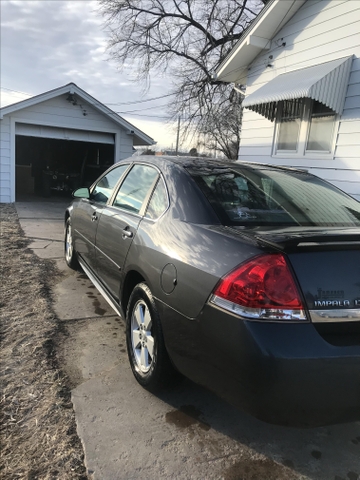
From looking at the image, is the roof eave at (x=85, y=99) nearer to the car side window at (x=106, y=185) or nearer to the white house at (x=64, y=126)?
the white house at (x=64, y=126)

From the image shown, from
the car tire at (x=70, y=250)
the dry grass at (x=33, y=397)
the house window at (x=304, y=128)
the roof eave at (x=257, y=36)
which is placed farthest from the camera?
the roof eave at (x=257, y=36)

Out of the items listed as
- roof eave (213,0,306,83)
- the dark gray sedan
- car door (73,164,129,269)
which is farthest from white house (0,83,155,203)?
the dark gray sedan

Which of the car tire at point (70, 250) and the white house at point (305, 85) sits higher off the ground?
the white house at point (305, 85)

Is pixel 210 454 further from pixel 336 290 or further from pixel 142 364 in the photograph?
pixel 336 290

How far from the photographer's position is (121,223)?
328cm

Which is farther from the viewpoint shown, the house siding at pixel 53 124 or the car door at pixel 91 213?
the house siding at pixel 53 124

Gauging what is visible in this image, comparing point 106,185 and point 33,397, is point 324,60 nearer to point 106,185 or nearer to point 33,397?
point 106,185

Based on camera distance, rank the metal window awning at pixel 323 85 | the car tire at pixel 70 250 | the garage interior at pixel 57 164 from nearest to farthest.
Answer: the car tire at pixel 70 250
the metal window awning at pixel 323 85
the garage interior at pixel 57 164

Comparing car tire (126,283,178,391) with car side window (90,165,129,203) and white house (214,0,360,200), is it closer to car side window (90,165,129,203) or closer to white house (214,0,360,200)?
car side window (90,165,129,203)

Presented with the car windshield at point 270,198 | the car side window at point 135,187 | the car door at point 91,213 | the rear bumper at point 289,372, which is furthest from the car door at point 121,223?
the rear bumper at point 289,372

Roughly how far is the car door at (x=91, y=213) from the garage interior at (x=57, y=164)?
12.2 meters

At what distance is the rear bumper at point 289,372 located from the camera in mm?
1742

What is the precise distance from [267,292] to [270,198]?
3.61 ft

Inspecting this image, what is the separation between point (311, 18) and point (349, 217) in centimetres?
578
